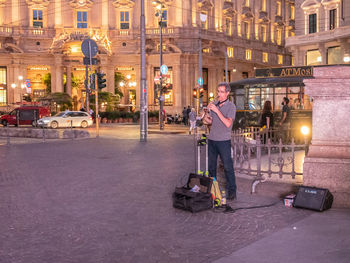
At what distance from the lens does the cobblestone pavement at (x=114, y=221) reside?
5.00 m

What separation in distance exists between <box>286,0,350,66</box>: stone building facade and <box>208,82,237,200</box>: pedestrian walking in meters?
29.6

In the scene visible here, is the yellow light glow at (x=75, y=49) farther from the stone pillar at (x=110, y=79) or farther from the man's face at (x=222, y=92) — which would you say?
the man's face at (x=222, y=92)

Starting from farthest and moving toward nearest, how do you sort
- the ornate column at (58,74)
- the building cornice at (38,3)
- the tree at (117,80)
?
the tree at (117,80) → the building cornice at (38,3) → the ornate column at (58,74)

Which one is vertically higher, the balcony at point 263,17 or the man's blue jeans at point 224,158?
the balcony at point 263,17

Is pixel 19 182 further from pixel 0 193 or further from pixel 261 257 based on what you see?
pixel 261 257

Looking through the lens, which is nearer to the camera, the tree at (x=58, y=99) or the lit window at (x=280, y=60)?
the tree at (x=58, y=99)

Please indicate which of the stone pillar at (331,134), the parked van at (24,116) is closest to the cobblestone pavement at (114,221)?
the stone pillar at (331,134)

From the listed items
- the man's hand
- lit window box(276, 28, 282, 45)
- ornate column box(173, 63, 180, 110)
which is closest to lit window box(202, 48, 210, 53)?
ornate column box(173, 63, 180, 110)

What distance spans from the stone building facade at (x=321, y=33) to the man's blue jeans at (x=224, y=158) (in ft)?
96.9

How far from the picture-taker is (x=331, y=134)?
7.30 meters

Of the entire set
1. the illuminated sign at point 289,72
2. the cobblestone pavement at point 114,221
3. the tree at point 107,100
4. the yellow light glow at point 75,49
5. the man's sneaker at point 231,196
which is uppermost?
the yellow light glow at point 75,49

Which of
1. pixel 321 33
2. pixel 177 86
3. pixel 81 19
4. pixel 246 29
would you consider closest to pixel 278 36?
pixel 246 29

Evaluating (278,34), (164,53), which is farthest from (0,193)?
(278,34)

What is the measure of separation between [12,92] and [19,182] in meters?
44.8
